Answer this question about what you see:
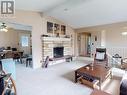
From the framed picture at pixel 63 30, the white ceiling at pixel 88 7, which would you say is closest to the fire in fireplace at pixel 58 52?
the framed picture at pixel 63 30

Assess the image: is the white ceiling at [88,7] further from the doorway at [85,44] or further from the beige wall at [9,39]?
the beige wall at [9,39]

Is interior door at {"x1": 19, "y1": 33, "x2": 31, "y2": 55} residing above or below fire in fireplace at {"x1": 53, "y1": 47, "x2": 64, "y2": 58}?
above

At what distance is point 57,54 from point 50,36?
4.44 feet

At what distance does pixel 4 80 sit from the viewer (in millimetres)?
2295

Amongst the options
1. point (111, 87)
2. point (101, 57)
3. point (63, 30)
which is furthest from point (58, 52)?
point (111, 87)

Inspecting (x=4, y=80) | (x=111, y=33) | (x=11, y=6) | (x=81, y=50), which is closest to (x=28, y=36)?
(x=81, y=50)

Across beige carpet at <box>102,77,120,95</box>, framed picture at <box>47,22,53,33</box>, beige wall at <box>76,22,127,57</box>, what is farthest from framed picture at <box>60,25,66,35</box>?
beige carpet at <box>102,77,120,95</box>

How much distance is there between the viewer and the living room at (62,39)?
137 inches

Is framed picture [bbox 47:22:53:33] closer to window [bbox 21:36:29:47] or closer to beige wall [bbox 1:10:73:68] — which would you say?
beige wall [bbox 1:10:73:68]

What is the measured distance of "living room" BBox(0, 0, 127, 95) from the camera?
3.49 meters

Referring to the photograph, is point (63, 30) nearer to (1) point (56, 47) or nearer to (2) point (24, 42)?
(1) point (56, 47)

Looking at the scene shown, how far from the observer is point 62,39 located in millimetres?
7281

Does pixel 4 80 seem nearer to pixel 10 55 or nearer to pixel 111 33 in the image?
pixel 10 55

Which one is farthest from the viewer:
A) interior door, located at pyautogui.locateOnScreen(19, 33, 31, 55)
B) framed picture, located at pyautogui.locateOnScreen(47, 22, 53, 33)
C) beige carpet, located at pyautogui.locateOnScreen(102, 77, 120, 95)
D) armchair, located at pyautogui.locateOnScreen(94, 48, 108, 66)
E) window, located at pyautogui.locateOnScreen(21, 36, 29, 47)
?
window, located at pyautogui.locateOnScreen(21, 36, 29, 47)
